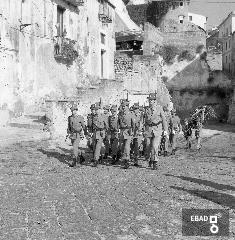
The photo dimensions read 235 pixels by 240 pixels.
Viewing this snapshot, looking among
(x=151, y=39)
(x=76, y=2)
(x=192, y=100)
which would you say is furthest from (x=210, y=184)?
(x=151, y=39)

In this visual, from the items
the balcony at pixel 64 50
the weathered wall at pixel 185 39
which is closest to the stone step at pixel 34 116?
the balcony at pixel 64 50

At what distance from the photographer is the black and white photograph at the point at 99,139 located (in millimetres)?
6117

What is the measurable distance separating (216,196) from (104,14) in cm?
2290

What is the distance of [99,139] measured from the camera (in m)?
11.2

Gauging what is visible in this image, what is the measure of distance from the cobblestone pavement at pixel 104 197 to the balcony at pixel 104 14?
59.9 ft

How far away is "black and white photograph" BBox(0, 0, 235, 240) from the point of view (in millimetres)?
6117

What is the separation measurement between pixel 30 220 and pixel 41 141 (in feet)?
32.2

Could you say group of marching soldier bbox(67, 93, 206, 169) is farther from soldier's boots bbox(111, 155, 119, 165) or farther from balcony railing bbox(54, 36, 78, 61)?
balcony railing bbox(54, 36, 78, 61)

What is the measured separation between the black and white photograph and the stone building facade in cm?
6

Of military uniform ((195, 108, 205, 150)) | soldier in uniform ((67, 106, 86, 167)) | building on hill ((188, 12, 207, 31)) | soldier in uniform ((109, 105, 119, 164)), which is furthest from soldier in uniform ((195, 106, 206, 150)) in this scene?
building on hill ((188, 12, 207, 31))

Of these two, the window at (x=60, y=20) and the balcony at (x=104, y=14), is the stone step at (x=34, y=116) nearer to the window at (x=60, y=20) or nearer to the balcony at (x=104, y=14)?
the window at (x=60, y=20)

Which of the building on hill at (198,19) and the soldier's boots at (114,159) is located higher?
the building on hill at (198,19)

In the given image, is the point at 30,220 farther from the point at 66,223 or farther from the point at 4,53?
the point at 4,53

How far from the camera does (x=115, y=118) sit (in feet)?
38.2
